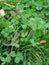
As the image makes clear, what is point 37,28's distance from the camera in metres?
2.59

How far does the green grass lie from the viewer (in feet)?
8.13

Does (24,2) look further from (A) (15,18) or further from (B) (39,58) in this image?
(B) (39,58)

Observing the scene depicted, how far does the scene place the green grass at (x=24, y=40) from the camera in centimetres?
248

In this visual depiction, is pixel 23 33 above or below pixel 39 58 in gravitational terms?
above

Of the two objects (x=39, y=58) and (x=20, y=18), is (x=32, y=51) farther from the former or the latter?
(x=20, y=18)

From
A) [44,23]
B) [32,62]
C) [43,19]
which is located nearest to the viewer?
[32,62]

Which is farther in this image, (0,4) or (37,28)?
(0,4)

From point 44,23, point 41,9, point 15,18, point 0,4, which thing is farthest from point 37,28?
point 0,4

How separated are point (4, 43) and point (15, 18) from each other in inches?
13.7

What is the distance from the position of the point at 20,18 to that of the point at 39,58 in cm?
54

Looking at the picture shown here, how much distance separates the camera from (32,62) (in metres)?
2.47

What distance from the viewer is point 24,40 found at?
2547 millimetres

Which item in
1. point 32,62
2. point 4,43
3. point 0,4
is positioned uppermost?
point 0,4

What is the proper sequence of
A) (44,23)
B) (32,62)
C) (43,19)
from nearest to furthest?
1. (32,62)
2. (44,23)
3. (43,19)
